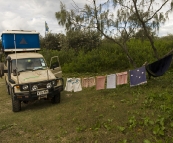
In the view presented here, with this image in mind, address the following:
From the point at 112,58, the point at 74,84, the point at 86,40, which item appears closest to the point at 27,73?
the point at 74,84

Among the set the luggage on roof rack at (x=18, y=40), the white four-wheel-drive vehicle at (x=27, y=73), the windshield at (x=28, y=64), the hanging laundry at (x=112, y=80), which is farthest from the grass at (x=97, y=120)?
the luggage on roof rack at (x=18, y=40)

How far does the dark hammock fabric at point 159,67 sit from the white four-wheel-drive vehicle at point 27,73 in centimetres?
335

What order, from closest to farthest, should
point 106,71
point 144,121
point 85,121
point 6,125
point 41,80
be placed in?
1. point 144,121
2. point 85,121
3. point 6,125
4. point 41,80
5. point 106,71

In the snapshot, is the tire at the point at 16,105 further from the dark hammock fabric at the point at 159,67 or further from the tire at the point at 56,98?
the dark hammock fabric at the point at 159,67

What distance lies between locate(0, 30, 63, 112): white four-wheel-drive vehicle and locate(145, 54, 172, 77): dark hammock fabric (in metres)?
3.35

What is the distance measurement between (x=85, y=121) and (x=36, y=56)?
12.2 ft

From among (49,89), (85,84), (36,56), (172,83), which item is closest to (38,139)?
(49,89)

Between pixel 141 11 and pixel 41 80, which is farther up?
pixel 141 11

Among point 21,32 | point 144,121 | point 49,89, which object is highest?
point 21,32

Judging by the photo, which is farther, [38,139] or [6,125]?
[6,125]

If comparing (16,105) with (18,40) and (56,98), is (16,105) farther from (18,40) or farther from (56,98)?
(18,40)

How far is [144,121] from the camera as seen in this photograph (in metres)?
4.27

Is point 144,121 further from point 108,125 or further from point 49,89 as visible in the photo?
point 49,89

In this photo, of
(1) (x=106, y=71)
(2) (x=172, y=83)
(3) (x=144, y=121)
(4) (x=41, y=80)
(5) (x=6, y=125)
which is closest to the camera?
(3) (x=144, y=121)
